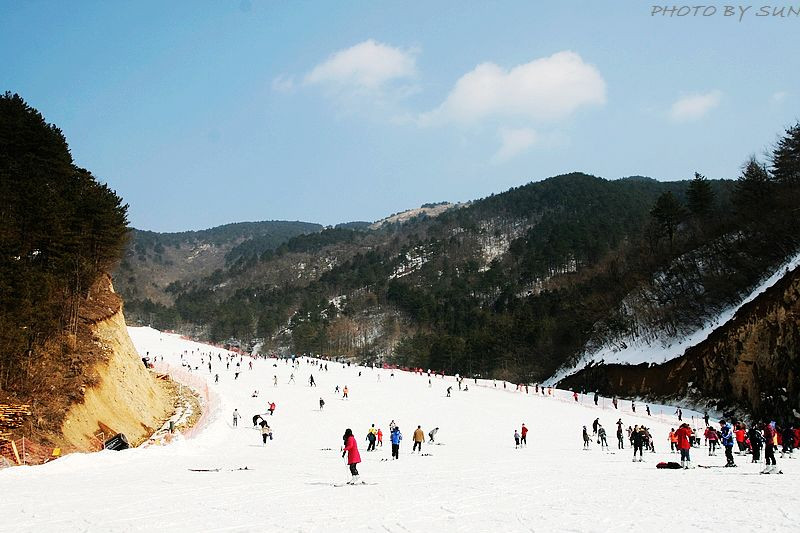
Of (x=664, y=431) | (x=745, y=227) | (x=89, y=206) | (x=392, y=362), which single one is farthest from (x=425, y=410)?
(x=392, y=362)

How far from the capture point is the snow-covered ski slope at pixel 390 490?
8.63 metres

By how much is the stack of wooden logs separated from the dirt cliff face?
118ft

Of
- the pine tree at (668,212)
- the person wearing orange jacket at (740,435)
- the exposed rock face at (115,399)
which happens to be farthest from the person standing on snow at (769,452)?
the pine tree at (668,212)

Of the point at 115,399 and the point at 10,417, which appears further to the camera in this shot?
the point at 115,399

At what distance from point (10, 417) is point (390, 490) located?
51.7 feet

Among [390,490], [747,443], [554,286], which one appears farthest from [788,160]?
[554,286]

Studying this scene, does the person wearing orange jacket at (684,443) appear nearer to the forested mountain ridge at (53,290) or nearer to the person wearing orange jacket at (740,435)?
the person wearing orange jacket at (740,435)

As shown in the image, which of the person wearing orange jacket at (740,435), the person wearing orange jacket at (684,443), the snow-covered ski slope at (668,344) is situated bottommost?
the person wearing orange jacket at (740,435)

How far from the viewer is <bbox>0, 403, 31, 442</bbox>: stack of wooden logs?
19.4 m

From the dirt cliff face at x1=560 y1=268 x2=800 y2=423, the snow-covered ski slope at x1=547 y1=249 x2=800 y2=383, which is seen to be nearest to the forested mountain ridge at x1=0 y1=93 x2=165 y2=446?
the dirt cliff face at x1=560 y1=268 x2=800 y2=423

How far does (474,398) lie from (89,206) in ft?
99.6

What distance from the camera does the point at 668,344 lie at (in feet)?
161

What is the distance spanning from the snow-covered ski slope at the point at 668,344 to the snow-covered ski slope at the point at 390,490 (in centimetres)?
1943

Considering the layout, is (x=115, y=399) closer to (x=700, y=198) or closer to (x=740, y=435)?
(x=740, y=435)
